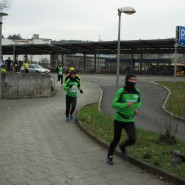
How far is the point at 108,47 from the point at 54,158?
44.4 m

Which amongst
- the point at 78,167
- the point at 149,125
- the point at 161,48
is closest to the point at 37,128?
the point at 149,125

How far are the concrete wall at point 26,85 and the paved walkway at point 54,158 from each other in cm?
723

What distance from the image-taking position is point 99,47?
5216cm

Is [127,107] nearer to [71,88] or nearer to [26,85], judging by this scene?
[71,88]

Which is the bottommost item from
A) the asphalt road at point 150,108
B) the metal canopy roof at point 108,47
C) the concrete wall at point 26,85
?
the asphalt road at point 150,108

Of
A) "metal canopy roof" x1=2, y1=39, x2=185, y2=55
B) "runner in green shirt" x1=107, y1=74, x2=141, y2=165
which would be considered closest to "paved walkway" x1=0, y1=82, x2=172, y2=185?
"runner in green shirt" x1=107, y1=74, x2=141, y2=165

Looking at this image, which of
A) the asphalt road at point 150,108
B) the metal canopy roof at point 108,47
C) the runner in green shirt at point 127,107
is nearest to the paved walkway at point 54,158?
the runner in green shirt at point 127,107

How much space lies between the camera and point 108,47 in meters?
51.7

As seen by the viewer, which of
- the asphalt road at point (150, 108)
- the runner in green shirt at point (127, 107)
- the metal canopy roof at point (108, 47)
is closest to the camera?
the runner in green shirt at point (127, 107)

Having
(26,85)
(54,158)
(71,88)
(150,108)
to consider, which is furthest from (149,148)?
(26,85)

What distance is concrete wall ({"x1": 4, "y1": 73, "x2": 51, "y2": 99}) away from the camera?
21.1 m

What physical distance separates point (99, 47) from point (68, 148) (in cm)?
4373

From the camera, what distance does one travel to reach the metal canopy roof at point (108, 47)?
45912 mm

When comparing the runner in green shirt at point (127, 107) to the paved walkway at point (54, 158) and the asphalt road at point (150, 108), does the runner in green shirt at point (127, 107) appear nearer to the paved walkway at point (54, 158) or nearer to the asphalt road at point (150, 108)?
the paved walkway at point (54, 158)
